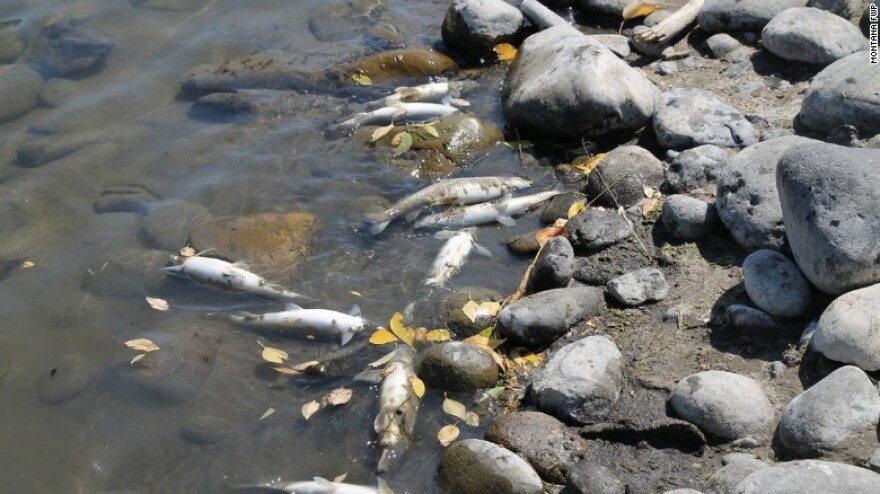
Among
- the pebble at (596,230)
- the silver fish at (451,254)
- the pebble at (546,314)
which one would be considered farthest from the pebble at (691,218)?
the silver fish at (451,254)

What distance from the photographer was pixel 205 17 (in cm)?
1046

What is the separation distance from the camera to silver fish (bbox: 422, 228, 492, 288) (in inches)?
252

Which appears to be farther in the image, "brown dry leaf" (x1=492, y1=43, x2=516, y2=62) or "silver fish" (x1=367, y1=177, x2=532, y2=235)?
"brown dry leaf" (x1=492, y1=43, x2=516, y2=62)

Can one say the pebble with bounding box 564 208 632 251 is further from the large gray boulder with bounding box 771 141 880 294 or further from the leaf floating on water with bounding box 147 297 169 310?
the leaf floating on water with bounding box 147 297 169 310

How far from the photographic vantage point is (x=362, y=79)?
30.0 ft

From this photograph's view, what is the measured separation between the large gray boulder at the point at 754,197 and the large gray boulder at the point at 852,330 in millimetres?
947

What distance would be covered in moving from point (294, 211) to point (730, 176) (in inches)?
141

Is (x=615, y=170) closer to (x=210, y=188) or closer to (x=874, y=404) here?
(x=874, y=404)

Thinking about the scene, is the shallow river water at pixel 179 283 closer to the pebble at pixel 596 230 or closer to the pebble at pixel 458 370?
the pebble at pixel 458 370

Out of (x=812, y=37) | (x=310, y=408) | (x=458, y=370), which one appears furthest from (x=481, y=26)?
(x=310, y=408)

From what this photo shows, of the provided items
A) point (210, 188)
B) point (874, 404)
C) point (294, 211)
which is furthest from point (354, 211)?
point (874, 404)

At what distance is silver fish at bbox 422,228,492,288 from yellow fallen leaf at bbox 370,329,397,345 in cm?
62

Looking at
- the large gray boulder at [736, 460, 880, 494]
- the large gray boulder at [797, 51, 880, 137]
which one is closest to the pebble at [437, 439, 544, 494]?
the large gray boulder at [736, 460, 880, 494]

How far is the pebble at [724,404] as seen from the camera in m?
4.57
